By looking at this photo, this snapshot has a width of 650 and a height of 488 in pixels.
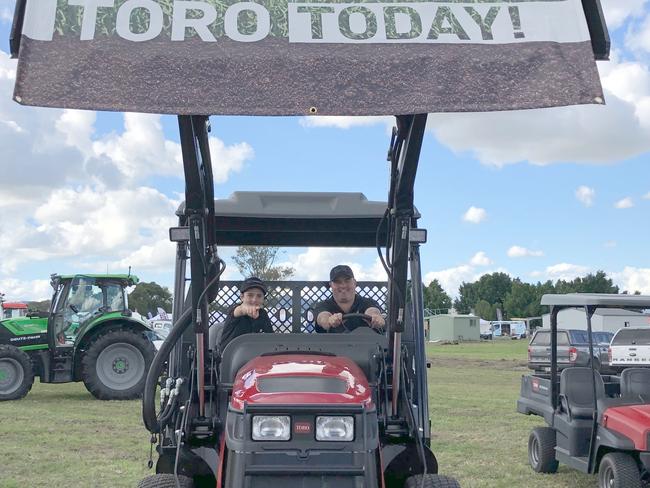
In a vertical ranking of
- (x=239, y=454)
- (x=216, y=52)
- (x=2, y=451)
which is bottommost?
(x=2, y=451)

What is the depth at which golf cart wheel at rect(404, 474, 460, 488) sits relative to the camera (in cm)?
438

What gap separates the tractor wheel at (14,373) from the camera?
1347 centimetres

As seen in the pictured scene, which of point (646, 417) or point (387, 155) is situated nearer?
point (387, 155)

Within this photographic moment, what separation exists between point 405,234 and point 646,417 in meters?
3.15

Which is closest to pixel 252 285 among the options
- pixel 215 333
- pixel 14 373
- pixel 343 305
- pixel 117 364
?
pixel 215 333

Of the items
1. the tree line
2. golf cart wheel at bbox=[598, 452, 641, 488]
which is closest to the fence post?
golf cart wheel at bbox=[598, 452, 641, 488]

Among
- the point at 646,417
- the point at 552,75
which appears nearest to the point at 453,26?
the point at 552,75

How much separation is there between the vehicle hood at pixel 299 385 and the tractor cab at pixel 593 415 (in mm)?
3003

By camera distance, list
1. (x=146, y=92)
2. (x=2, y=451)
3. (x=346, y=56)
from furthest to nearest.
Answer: (x=2, y=451) → (x=346, y=56) → (x=146, y=92)

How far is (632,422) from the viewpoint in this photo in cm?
638

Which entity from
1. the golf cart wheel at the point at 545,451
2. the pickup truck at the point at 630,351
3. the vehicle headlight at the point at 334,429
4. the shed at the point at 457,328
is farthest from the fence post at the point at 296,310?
the shed at the point at 457,328

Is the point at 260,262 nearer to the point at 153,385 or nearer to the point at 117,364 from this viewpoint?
the point at 153,385

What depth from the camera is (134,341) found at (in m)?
13.9

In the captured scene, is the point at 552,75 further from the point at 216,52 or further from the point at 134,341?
the point at 134,341
